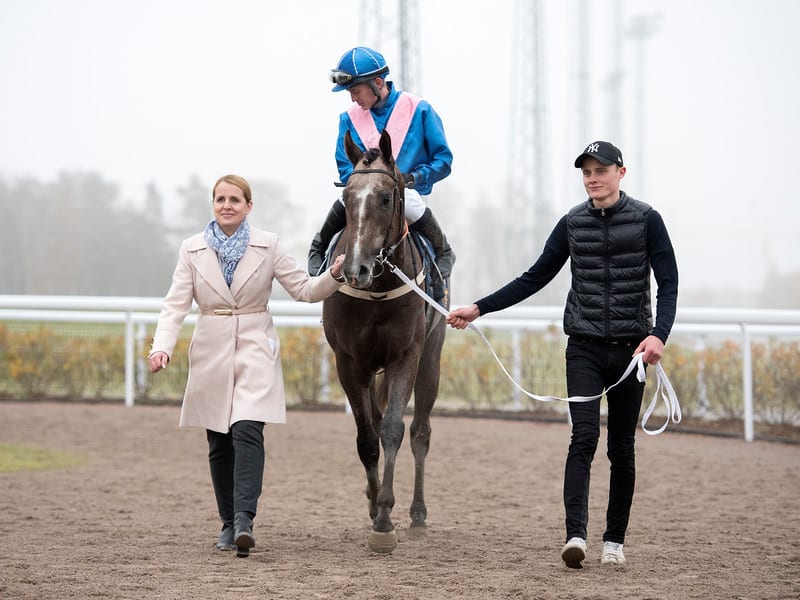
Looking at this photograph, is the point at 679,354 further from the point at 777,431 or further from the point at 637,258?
the point at 637,258

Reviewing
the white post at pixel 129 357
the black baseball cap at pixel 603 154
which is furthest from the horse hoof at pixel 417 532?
the white post at pixel 129 357

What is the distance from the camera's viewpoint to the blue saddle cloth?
17.4 feet

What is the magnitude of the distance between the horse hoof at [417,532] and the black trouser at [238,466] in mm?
988

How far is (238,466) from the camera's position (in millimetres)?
4559

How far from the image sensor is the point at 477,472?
306 inches

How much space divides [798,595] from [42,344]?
1003cm

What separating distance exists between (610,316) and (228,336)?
172 cm

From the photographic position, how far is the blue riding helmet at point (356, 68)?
5.06 metres

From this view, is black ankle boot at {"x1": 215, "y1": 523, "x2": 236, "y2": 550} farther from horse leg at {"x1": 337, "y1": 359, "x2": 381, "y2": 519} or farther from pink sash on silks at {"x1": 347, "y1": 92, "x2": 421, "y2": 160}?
pink sash on silks at {"x1": 347, "y1": 92, "x2": 421, "y2": 160}

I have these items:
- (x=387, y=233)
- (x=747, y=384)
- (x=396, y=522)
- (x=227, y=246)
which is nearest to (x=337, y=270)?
(x=387, y=233)

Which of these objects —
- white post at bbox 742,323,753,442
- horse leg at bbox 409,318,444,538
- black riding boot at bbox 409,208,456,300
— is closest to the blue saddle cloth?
black riding boot at bbox 409,208,456,300

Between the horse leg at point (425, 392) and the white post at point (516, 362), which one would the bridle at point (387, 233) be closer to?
the horse leg at point (425, 392)

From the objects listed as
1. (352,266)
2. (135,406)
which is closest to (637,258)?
(352,266)

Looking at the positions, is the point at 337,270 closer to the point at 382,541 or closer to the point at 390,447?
the point at 390,447
